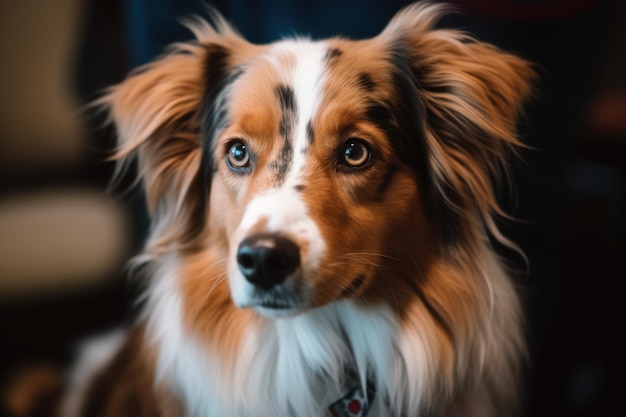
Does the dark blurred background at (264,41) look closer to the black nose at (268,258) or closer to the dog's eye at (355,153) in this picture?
the dog's eye at (355,153)

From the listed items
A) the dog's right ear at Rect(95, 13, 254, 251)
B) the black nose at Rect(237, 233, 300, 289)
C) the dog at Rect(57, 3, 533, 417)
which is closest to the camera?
the black nose at Rect(237, 233, 300, 289)

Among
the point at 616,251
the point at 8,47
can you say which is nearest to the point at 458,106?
the point at 616,251

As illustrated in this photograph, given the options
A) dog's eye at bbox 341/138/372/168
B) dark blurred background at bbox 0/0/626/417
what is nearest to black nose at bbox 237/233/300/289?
dog's eye at bbox 341/138/372/168

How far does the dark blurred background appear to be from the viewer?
3.55 ft

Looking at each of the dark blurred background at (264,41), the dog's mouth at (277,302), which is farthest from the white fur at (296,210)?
the dark blurred background at (264,41)

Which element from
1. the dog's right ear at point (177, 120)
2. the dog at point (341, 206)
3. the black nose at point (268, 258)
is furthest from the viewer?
the dog's right ear at point (177, 120)

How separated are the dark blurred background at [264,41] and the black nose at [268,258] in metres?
0.43

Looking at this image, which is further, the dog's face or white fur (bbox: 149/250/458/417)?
white fur (bbox: 149/250/458/417)

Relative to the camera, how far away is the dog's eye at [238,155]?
980 millimetres

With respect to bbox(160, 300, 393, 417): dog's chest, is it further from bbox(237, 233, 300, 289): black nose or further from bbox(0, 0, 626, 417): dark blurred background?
bbox(0, 0, 626, 417): dark blurred background

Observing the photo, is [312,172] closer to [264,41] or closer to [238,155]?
[238,155]

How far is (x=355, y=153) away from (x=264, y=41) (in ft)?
0.98

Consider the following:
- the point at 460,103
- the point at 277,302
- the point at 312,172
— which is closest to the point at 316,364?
the point at 277,302

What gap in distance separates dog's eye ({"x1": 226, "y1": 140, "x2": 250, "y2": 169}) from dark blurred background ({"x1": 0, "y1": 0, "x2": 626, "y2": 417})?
0.74 ft
